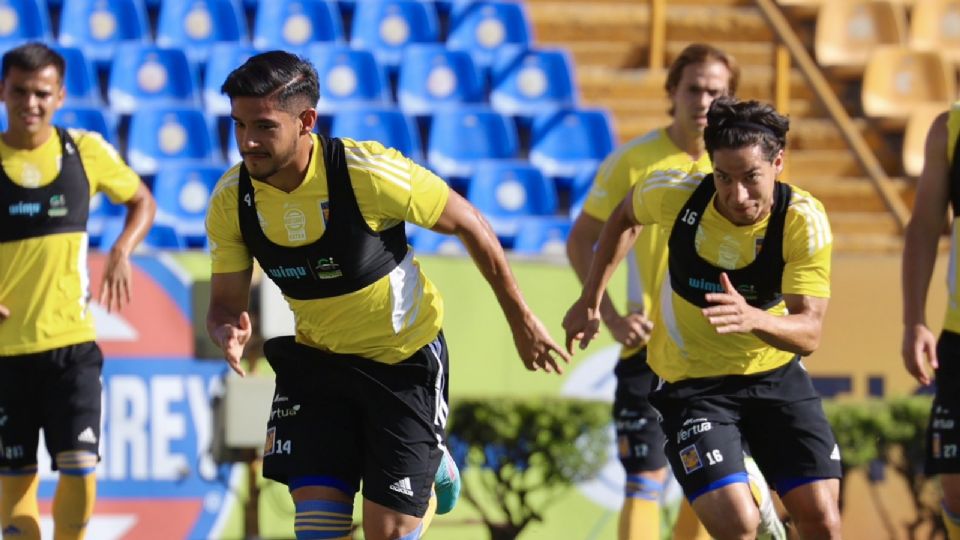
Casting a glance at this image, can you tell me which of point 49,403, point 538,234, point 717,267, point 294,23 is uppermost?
point 717,267

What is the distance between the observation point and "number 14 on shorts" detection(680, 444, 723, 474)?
5.57 m

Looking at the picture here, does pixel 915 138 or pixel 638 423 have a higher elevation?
pixel 638 423

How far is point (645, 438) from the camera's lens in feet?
23.2

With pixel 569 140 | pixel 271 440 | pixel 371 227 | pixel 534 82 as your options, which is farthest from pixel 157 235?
pixel 371 227

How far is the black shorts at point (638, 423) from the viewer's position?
278 inches

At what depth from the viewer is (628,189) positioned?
7.10 m

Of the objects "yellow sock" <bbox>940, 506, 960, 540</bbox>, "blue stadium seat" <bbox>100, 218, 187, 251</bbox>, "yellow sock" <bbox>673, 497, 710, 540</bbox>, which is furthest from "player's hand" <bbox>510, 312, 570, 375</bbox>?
"blue stadium seat" <bbox>100, 218, 187, 251</bbox>

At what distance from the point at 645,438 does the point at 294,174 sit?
2674mm

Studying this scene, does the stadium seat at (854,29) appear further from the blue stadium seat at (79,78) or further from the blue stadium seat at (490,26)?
the blue stadium seat at (79,78)

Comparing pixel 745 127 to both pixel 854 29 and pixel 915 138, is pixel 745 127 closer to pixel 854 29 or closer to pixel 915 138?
pixel 915 138

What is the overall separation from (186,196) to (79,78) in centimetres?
184

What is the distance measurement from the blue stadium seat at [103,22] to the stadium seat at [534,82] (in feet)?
10.8

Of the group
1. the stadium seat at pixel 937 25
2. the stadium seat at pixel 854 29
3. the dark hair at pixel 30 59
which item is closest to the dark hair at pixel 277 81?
the dark hair at pixel 30 59

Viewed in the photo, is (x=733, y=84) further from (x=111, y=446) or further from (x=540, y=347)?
(x=111, y=446)
